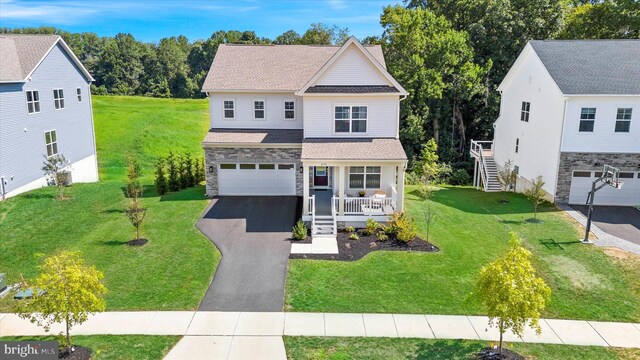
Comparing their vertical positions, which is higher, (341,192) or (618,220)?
(341,192)

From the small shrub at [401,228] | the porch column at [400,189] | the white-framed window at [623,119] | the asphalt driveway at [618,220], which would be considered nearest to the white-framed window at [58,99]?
the porch column at [400,189]

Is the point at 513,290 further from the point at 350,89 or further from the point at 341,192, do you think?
the point at 350,89

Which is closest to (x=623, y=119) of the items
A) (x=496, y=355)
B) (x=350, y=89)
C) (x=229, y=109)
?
Result: (x=350, y=89)

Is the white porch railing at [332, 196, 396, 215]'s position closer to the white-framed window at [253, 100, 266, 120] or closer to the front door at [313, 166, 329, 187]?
the front door at [313, 166, 329, 187]

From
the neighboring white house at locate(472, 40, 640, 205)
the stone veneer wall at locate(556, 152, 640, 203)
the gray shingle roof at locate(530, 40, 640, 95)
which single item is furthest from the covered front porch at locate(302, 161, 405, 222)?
the gray shingle roof at locate(530, 40, 640, 95)

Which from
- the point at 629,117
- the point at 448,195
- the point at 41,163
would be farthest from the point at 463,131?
the point at 41,163
